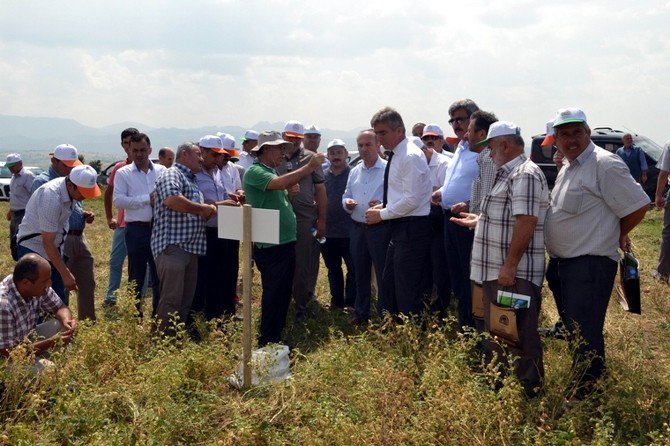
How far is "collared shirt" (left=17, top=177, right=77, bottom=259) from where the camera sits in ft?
16.3

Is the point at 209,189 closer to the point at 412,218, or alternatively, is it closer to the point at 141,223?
the point at 141,223

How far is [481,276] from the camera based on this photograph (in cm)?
403

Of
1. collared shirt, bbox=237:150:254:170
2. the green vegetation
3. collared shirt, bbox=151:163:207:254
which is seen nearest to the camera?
the green vegetation

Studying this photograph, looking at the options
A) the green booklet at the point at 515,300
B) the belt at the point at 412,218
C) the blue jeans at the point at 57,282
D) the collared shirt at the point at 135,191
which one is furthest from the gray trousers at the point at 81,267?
the green booklet at the point at 515,300

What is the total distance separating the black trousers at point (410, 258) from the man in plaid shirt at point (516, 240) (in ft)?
3.23

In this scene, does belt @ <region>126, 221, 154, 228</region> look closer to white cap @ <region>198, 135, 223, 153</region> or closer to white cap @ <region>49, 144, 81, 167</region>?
white cap @ <region>49, 144, 81, 167</region>

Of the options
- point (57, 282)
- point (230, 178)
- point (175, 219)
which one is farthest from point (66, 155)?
point (230, 178)

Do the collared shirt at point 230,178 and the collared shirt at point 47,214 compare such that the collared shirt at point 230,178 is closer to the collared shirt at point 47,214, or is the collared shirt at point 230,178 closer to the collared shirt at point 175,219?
the collared shirt at point 175,219

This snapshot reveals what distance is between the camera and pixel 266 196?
520 cm

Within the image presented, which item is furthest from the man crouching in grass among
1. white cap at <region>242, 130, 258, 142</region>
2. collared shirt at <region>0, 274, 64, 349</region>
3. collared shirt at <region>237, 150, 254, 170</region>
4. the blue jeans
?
white cap at <region>242, 130, 258, 142</region>

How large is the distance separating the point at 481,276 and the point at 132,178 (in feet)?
12.8

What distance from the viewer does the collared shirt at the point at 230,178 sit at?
670 cm

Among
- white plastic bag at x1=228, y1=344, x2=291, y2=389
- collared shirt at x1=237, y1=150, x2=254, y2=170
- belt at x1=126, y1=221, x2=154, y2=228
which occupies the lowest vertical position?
white plastic bag at x1=228, y1=344, x2=291, y2=389

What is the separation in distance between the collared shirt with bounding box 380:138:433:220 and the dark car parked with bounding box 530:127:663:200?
1154cm
